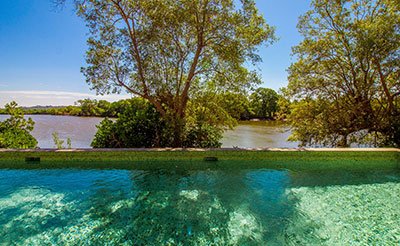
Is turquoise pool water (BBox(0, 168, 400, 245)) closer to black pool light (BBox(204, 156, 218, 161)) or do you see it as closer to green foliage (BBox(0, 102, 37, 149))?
black pool light (BBox(204, 156, 218, 161))

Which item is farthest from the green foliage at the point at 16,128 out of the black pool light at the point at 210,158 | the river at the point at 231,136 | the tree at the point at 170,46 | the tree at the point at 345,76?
the tree at the point at 345,76

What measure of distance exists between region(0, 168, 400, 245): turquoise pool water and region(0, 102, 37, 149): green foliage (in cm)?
172

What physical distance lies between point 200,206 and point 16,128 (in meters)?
6.40

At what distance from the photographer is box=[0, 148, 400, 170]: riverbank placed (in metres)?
5.46

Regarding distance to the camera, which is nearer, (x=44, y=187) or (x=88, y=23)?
(x=44, y=187)

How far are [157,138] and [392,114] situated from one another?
26.0ft

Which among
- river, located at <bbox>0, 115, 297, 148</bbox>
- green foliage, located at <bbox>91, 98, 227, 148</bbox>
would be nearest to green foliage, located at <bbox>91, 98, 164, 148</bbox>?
green foliage, located at <bbox>91, 98, 227, 148</bbox>

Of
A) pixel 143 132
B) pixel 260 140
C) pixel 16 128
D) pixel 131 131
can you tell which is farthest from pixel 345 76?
pixel 16 128

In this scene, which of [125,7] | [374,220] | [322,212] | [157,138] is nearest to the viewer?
[374,220]

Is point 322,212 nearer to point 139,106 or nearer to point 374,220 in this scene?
point 374,220

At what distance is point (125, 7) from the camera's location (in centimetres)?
633

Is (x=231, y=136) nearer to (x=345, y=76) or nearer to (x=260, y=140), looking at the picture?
(x=260, y=140)

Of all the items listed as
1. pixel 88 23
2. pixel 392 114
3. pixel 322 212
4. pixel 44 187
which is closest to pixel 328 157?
pixel 322 212

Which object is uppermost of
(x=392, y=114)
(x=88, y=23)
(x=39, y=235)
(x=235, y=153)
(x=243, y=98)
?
(x=88, y=23)
